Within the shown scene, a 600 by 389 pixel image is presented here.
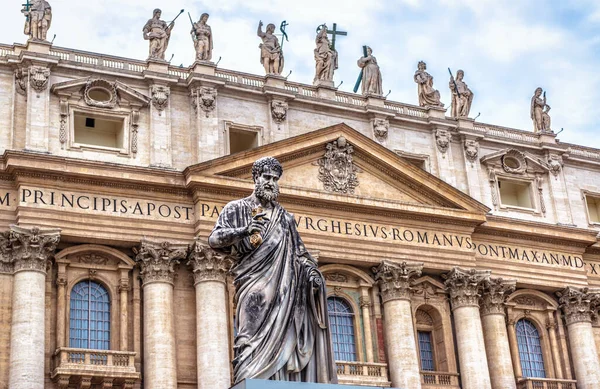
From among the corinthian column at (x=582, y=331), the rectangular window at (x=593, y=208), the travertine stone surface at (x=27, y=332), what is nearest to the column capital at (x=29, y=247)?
the travertine stone surface at (x=27, y=332)

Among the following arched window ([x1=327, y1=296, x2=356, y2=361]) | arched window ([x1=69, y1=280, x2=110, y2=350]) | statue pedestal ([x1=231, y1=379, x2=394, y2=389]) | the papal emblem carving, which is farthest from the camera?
the papal emblem carving

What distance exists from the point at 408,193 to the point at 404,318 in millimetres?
4405

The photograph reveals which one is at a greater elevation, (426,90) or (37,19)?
(37,19)

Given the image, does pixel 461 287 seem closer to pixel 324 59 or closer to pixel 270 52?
pixel 324 59

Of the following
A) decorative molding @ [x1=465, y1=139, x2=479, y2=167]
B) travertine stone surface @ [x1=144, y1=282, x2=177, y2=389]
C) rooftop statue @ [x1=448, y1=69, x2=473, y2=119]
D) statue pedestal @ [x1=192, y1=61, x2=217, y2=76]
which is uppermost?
rooftop statue @ [x1=448, y1=69, x2=473, y2=119]

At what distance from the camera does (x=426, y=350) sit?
114 ft

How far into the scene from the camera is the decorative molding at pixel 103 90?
3200cm

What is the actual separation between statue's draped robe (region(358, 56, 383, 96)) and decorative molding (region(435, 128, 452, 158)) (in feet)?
8.11

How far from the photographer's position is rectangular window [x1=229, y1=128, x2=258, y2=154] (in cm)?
3419

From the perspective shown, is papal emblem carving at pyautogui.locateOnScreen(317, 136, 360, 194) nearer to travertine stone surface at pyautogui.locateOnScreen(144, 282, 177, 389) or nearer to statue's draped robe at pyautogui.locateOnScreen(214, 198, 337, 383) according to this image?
travertine stone surface at pyautogui.locateOnScreen(144, 282, 177, 389)

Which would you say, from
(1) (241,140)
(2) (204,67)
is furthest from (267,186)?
(1) (241,140)

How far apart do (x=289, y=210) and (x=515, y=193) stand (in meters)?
10.7

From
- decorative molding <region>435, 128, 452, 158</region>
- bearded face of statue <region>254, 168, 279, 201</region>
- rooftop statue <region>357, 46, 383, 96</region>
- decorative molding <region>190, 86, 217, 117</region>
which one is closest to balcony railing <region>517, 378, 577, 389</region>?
decorative molding <region>435, 128, 452, 158</region>

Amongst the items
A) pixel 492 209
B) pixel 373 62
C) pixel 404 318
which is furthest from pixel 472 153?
pixel 404 318
